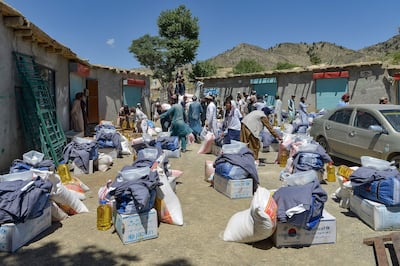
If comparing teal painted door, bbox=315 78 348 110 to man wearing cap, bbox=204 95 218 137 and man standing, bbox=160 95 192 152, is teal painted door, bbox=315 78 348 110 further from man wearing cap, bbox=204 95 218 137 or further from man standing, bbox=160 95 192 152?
man standing, bbox=160 95 192 152

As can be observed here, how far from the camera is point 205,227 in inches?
176

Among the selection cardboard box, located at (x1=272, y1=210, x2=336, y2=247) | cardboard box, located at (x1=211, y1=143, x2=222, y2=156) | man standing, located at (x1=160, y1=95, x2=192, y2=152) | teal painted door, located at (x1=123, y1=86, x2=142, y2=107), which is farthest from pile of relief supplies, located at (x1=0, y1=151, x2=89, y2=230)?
teal painted door, located at (x1=123, y1=86, x2=142, y2=107)

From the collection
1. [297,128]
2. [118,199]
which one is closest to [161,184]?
[118,199]

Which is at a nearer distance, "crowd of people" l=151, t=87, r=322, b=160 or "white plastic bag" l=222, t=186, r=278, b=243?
"white plastic bag" l=222, t=186, r=278, b=243

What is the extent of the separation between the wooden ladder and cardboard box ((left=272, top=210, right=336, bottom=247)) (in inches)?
16.4

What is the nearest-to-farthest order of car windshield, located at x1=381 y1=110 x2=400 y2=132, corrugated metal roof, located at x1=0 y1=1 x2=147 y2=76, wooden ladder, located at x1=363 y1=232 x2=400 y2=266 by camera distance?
1. wooden ladder, located at x1=363 y1=232 x2=400 y2=266
2. corrugated metal roof, located at x1=0 y1=1 x2=147 y2=76
3. car windshield, located at x1=381 y1=110 x2=400 y2=132

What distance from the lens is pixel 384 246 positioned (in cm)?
368

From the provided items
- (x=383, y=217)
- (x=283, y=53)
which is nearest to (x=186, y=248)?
(x=383, y=217)

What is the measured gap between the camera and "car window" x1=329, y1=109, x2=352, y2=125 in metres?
7.89

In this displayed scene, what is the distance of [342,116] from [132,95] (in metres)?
13.3

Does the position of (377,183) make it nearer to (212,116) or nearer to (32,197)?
(32,197)

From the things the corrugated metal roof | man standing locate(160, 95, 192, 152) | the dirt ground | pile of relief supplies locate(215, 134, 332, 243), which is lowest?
the dirt ground

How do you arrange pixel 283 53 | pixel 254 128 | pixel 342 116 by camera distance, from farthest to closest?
pixel 283 53 → pixel 342 116 → pixel 254 128

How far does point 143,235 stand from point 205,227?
0.86 m
